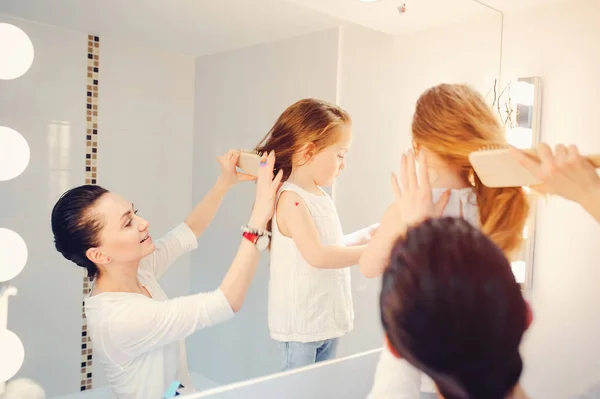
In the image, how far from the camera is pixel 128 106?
3.43 feet

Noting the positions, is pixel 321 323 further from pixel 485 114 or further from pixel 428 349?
pixel 428 349

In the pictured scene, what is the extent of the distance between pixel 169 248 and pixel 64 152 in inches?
11.2

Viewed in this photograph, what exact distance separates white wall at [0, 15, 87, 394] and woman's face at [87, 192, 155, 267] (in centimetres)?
6

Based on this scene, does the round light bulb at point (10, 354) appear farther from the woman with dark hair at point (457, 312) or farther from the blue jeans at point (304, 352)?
the woman with dark hair at point (457, 312)

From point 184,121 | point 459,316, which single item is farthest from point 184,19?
point 459,316

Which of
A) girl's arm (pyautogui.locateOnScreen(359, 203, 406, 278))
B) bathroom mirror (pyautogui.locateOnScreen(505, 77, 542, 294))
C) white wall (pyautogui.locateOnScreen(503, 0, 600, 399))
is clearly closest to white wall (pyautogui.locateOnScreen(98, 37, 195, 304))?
girl's arm (pyautogui.locateOnScreen(359, 203, 406, 278))

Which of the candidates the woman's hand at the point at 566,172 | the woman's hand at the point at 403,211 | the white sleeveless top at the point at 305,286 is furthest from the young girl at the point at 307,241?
the woman's hand at the point at 566,172

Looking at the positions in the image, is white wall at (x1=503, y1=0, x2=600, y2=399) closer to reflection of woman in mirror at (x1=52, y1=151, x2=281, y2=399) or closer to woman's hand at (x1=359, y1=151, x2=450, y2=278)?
woman's hand at (x1=359, y1=151, x2=450, y2=278)

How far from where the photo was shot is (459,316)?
50cm

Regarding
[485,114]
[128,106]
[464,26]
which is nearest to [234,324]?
[128,106]

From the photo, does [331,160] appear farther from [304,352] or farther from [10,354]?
[10,354]

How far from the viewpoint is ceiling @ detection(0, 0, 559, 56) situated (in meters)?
0.99

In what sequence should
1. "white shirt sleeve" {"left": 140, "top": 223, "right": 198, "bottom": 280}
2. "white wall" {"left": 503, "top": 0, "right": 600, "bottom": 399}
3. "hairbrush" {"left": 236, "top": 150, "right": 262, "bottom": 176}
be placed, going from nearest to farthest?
"white shirt sleeve" {"left": 140, "top": 223, "right": 198, "bottom": 280} → "hairbrush" {"left": 236, "top": 150, "right": 262, "bottom": 176} → "white wall" {"left": 503, "top": 0, "right": 600, "bottom": 399}

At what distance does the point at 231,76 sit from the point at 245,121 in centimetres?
10
